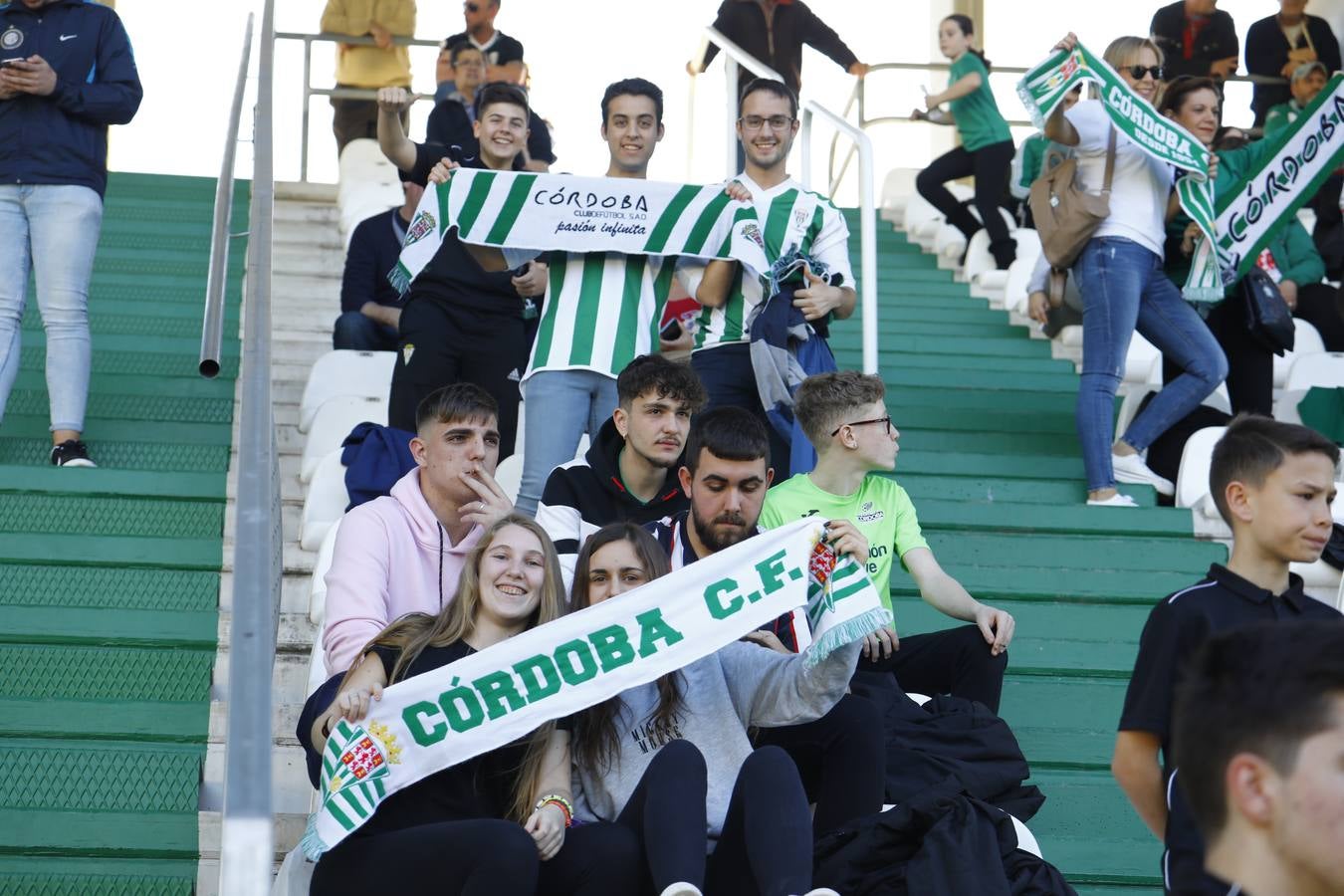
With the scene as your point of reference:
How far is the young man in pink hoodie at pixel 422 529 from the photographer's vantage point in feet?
12.1

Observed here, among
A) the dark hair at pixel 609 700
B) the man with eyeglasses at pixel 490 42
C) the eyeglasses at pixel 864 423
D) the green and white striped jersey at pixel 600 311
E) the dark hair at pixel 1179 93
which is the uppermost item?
the man with eyeglasses at pixel 490 42

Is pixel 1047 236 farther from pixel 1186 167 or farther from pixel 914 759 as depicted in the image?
pixel 914 759

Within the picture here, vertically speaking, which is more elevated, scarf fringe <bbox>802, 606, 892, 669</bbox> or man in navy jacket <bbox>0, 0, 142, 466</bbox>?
man in navy jacket <bbox>0, 0, 142, 466</bbox>

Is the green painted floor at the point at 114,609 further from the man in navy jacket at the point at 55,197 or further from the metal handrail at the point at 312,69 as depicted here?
the metal handrail at the point at 312,69

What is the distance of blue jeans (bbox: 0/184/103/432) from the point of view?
5.31 m

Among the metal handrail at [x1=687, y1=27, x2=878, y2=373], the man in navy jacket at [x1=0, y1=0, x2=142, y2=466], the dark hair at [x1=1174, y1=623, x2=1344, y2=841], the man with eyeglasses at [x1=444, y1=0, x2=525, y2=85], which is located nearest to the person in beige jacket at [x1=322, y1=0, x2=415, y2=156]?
the man with eyeglasses at [x1=444, y1=0, x2=525, y2=85]

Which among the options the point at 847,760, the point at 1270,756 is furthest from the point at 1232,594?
the point at 1270,756

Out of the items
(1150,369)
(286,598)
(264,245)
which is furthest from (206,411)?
(1150,369)

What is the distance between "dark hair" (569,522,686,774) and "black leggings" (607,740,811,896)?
180mm

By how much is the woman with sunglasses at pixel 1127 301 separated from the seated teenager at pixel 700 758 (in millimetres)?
2483

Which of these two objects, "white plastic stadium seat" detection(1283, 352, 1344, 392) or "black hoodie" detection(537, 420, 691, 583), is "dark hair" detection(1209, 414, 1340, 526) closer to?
"black hoodie" detection(537, 420, 691, 583)

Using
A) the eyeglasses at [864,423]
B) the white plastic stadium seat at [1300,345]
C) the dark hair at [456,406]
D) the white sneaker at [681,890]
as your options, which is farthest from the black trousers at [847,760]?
the white plastic stadium seat at [1300,345]

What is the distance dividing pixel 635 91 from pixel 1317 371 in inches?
112

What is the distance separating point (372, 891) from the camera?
3217mm
